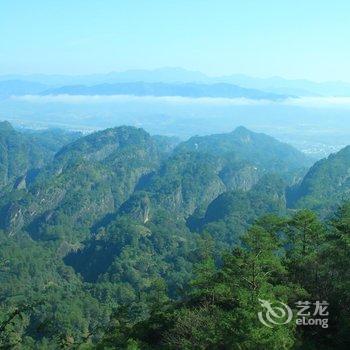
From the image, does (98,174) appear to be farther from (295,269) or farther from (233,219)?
(295,269)

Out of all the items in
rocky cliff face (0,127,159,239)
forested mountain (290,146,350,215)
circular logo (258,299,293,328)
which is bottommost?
rocky cliff face (0,127,159,239)

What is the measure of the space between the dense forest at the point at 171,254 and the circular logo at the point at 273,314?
9.2 inches

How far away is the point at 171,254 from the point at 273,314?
8479 cm

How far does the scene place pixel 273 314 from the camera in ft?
58.5

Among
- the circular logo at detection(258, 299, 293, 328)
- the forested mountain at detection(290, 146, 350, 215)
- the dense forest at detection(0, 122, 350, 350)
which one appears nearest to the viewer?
the circular logo at detection(258, 299, 293, 328)

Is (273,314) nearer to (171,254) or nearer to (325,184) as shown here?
(171,254)

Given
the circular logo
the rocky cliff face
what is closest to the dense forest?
the circular logo

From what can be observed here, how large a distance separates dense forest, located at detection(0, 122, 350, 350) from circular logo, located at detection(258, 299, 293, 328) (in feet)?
0.77

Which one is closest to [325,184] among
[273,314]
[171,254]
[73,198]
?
[171,254]

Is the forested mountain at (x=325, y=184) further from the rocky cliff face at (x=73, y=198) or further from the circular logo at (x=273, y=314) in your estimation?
the circular logo at (x=273, y=314)

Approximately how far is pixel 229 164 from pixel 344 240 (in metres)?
162

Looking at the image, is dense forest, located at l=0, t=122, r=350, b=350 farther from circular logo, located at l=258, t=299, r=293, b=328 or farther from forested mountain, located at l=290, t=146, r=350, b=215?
Answer: forested mountain, located at l=290, t=146, r=350, b=215

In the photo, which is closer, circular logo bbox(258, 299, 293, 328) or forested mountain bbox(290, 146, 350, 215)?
circular logo bbox(258, 299, 293, 328)

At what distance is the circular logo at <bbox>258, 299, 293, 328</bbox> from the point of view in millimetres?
17255
